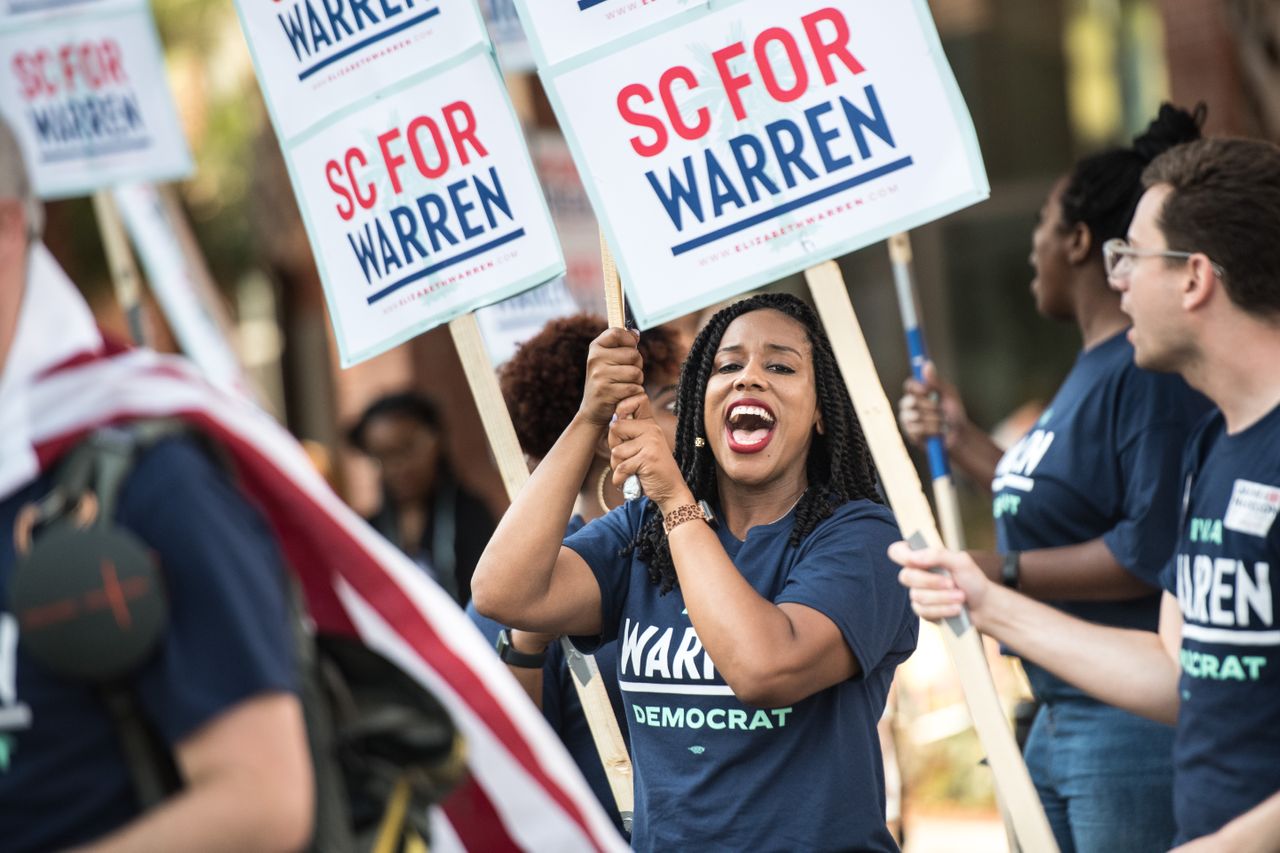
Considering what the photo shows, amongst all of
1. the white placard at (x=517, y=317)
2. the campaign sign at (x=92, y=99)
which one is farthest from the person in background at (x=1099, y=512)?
the campaign sign at (x=92, y=99)

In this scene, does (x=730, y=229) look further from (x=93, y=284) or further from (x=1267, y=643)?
(x=93, y=284)

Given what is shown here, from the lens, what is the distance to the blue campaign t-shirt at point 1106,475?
376 centimetres

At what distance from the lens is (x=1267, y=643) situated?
104 inches

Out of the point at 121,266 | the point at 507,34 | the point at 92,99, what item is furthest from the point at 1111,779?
the point at 92,99

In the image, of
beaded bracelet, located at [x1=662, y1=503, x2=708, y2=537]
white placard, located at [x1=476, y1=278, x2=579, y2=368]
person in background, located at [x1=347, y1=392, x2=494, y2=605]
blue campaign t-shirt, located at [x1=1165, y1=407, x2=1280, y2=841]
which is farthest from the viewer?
person in background, located at [x1=347, y1=392, x2=494, y2=605]

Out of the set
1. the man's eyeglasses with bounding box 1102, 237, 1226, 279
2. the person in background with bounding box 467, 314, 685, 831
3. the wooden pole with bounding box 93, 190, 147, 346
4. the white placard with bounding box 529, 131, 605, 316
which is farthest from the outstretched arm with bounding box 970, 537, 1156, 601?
the wooden pole with bounding box 93, 190, 147, 346

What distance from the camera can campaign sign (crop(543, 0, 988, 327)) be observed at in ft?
9.43

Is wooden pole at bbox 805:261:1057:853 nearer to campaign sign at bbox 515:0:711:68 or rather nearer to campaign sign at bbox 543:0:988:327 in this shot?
campaign sign at bbox 543:0:988:327

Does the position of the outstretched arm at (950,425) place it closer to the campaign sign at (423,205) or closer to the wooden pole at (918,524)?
the campaign sign at (423,205)

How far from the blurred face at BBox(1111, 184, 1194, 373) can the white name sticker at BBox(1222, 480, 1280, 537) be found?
0.30 m

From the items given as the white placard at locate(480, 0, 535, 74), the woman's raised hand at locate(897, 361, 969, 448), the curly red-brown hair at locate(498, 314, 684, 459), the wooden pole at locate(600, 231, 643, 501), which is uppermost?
the white placard at locate(480, 0, 535, 74)

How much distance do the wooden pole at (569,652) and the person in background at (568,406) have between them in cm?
9

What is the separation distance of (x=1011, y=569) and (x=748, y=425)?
1021 millimetres

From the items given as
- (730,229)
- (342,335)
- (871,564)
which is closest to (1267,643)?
(871,564)
